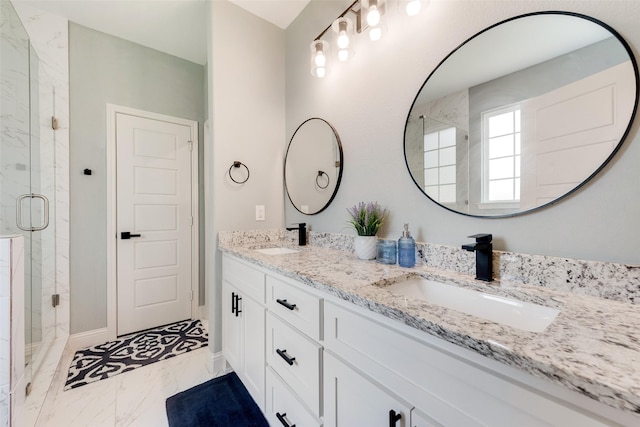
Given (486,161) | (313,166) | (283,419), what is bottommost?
(283,419)

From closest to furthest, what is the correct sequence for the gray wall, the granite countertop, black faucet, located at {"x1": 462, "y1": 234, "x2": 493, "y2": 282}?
the granite countertop → black faucet, located at {"x1": 462, "y1": 234, "x2": 493, "y2": 282} → the gray wall

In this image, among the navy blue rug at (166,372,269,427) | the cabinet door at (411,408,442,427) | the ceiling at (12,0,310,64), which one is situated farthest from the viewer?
the ceiling at (12,0,310,64)

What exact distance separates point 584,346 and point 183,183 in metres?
2.98

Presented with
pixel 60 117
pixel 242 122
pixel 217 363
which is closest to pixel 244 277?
pixel 217 363

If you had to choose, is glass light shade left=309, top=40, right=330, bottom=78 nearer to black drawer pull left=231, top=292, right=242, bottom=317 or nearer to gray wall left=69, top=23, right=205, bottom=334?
black drawer pull left=231, top=292, right=242, bottom=317

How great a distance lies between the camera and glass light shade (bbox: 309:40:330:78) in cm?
164

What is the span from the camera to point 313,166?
1.88 meters

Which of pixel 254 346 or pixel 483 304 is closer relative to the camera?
pixel 483 304

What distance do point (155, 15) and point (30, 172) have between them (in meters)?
1.56

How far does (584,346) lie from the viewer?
18.7 inches

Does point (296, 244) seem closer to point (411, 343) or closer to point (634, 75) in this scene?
point (411, 343)

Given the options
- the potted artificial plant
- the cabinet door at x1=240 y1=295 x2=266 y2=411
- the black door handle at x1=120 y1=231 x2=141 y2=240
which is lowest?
the cabinet door at x1=240 y1=295 x2=266 y2=411

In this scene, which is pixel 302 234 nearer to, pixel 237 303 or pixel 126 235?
pixel 237 303

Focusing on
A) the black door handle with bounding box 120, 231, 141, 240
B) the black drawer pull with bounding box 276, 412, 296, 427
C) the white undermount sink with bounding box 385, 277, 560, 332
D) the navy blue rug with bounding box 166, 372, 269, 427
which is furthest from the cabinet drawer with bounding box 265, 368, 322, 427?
the black door handle with bounding box 120, 231, 141, 240
